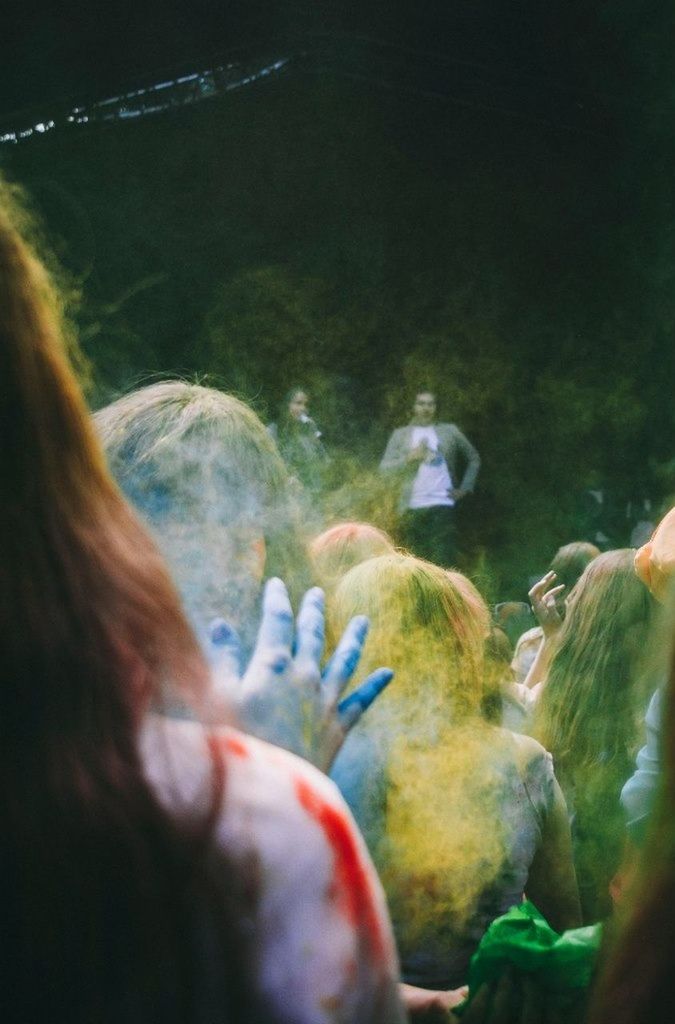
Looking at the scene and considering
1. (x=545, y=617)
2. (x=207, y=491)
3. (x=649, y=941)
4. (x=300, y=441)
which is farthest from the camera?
(x=545, y=617)

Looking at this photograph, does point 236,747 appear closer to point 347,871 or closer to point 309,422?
point 347,871

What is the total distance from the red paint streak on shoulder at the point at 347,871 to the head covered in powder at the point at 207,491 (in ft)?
2.00

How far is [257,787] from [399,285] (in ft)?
12.8

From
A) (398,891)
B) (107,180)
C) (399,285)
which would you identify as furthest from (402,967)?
(399,285)

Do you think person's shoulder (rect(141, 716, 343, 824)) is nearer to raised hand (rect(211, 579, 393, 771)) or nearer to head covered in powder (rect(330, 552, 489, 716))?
raised hand (rect(211, 579, 393, 771))

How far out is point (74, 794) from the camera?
0.66 meters

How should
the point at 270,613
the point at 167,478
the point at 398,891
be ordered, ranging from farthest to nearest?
the point at 398,891 → the point at 167,478 → the point at 270,613

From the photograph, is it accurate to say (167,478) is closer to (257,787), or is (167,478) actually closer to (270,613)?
(270,613)

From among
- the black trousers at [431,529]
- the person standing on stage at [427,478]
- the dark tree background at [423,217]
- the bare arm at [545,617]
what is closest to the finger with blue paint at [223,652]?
the bare arm at [545,617]

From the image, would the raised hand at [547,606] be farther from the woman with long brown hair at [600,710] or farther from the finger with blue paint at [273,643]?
the finger with blue paint at [273,643]

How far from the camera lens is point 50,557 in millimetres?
702

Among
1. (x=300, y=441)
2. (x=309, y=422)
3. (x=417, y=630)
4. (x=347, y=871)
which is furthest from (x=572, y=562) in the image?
(x=347, y=871)

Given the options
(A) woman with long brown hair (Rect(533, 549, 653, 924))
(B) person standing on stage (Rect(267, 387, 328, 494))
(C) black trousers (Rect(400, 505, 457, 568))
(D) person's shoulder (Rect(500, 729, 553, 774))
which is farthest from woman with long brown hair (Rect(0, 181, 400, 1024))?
(C) black trousers (Rect(400, 505, 457, 568))

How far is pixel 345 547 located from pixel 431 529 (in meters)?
1.46
